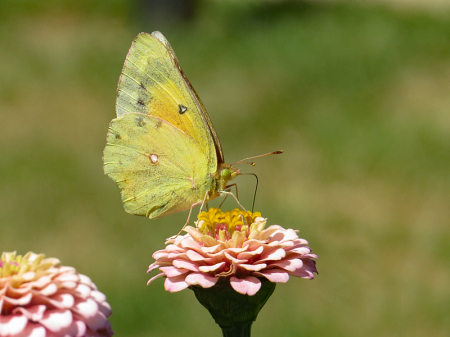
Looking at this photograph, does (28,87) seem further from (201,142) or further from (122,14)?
(201,142)

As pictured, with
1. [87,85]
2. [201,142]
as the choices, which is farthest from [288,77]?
[201,142]

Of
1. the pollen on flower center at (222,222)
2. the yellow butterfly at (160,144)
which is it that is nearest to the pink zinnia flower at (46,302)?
the pollen on flower center at (222,222)

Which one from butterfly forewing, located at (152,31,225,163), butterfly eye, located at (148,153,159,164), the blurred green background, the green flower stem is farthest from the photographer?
the blurred green background

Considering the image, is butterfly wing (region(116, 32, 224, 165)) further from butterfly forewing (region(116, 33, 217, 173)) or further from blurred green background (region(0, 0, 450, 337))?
blurred green background (region(0, 0, 450, 337))

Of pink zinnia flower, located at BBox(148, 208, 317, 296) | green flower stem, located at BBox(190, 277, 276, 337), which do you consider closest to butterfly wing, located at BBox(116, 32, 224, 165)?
pink zinnia flower, located at BBox(148, 208, 317, 296)

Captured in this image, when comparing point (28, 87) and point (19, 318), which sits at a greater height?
point (28, 87)

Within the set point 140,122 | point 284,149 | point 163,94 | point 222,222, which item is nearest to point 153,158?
point 140,122
